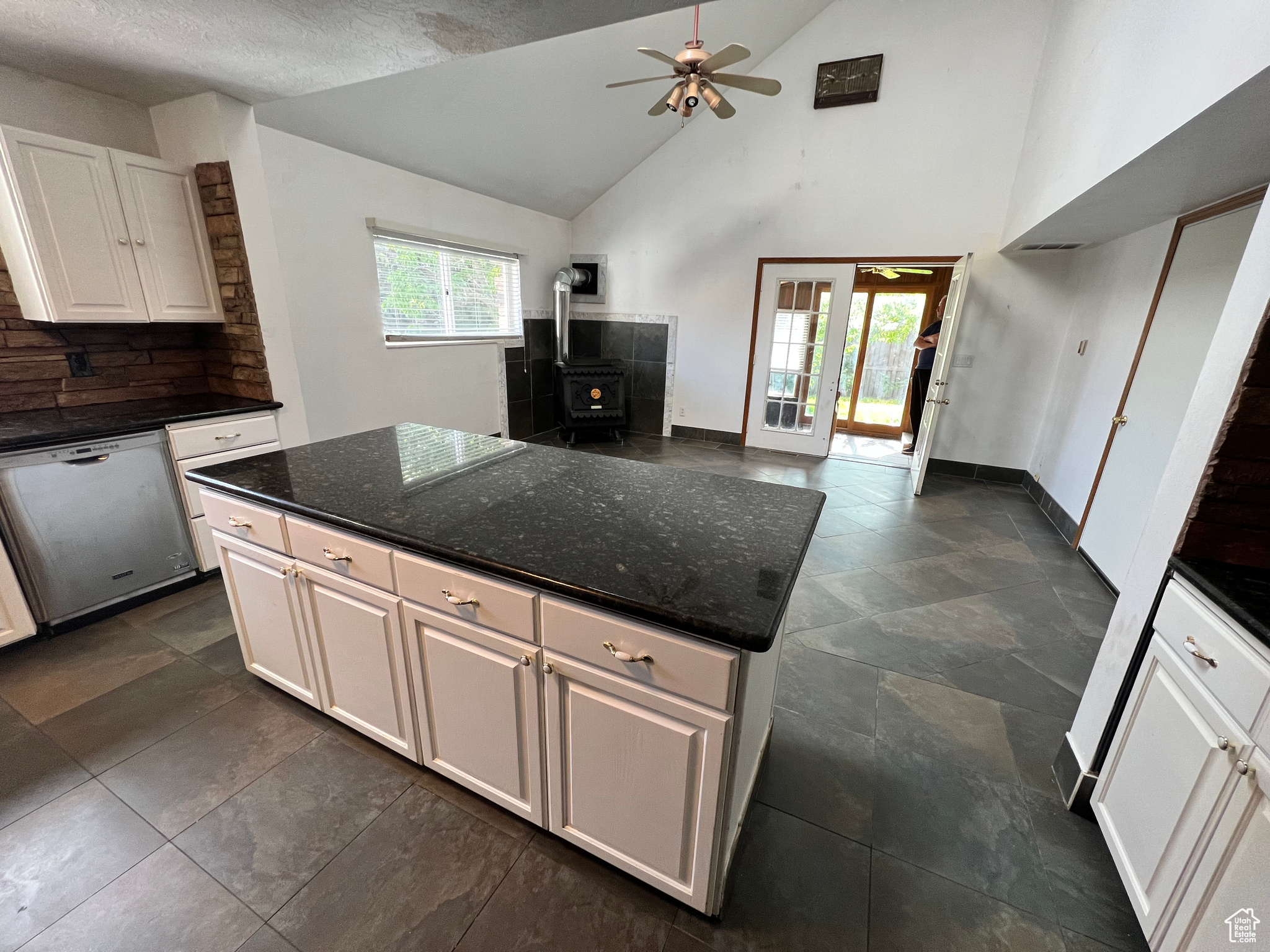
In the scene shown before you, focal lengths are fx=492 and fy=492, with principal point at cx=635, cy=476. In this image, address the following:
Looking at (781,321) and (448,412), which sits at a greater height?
(781,321)

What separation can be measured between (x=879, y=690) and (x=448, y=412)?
155 inches

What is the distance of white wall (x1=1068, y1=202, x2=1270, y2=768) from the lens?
3.53 feet

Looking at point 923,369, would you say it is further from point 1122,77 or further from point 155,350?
point 155,350

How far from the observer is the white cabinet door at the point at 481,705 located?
47.3 inches

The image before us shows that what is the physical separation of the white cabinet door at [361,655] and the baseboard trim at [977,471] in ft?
15.4

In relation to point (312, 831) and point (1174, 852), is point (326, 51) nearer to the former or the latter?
point (312, 831)

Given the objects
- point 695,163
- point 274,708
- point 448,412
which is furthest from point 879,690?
point 695,163

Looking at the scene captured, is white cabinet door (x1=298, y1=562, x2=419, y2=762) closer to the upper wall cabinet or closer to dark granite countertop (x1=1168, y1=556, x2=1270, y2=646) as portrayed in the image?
dark granite countertop (x1=1168, y1=556, x2=1270, y2=646)

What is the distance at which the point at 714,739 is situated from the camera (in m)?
0.99

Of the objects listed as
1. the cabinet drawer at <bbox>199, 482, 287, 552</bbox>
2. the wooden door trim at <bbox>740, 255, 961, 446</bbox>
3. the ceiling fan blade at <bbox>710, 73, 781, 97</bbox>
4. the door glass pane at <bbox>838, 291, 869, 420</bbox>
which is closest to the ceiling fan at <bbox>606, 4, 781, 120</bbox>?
the ceiling fan blade at <bbox>710, 73, 781, 97</bbox>

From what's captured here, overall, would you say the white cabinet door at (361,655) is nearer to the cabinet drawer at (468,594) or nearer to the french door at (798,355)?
the cabinet drawer at (468,594)

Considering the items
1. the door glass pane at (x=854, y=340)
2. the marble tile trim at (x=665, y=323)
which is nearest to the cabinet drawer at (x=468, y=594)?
the marble tile trim at (x=665, y=323)

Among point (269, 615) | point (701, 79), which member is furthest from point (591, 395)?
point (269, 615)

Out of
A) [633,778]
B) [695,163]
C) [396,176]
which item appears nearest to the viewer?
[633,778]
